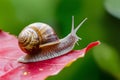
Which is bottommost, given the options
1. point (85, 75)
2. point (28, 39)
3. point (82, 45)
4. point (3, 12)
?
point (85, 75)

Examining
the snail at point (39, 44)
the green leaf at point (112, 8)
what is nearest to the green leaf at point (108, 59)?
the green leaf at point (112, 8)

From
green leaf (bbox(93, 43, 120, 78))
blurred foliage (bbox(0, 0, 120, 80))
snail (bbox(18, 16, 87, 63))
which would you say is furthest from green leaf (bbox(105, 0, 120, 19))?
snail (bbox(18, 16, 87, 63))

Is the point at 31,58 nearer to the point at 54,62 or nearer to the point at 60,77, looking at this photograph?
the point at 54,62

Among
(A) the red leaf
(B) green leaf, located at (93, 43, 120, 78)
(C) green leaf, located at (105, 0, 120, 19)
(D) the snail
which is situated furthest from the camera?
(C) green leaf, located at (105, 0, 120, 19)

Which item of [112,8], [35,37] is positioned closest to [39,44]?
[35,37]

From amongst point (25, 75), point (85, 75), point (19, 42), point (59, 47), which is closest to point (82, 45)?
point (85, 75)

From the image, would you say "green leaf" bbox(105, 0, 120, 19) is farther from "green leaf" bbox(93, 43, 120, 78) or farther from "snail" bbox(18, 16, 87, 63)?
"snail" bbox(18, 16, 87, 63)

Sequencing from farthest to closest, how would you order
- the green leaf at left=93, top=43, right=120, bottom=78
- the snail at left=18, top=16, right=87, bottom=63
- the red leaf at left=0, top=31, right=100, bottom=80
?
the green leaf at left=93, top=43, right=120, bottom=78 → the snail at left=18, top=16, right=87, bottom=63 → the red leaf at left=0, top=31, right=100, bottom=80
